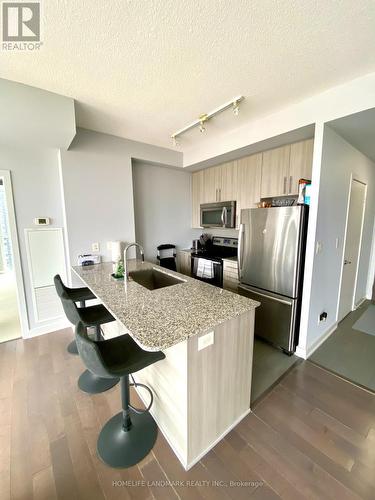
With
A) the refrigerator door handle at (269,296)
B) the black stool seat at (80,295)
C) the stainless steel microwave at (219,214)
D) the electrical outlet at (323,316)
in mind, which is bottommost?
the electrical outlet at (323,316)

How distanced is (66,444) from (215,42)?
286 centimetres

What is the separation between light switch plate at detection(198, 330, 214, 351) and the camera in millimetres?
1164

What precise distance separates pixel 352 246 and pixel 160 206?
3.08 meters

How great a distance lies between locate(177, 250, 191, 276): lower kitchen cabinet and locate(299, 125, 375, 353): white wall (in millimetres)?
2041

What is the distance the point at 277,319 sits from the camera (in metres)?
2.37

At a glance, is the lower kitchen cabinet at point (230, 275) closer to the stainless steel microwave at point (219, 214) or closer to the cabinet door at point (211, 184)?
the stainless steel microwave at point (219, 214)

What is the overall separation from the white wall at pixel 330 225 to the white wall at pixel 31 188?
3.10m

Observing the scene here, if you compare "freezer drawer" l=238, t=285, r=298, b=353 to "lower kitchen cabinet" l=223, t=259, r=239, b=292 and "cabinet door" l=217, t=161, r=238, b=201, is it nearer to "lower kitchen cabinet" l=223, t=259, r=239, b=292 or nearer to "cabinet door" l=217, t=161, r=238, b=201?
"lower kitchen cabinet" l=223, t=259, r=239, b=292

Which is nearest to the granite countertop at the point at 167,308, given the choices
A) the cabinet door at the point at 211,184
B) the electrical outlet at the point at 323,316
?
the electrical outlet at the point at 323,316

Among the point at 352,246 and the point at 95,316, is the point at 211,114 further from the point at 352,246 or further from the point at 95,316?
the point at 352,246

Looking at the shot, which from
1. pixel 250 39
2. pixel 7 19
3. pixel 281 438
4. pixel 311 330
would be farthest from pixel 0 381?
pixel 250 39

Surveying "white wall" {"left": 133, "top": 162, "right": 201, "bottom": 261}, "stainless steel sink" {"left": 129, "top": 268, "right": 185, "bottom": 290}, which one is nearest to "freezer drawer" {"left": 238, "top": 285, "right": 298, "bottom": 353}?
"stainless steel sink" {"left": 129, "top": 268, "right": 185, "bottom": 290}

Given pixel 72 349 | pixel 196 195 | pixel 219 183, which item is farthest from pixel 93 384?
pixel 196 195

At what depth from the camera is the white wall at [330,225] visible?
82.3 inches
